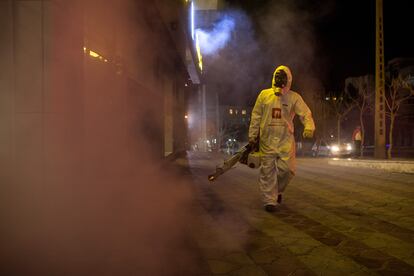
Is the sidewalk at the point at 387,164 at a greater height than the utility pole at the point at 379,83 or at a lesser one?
lesser

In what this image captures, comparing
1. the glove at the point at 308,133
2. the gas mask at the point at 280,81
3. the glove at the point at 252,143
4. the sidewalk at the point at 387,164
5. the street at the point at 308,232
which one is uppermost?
the gas mask at the point at 280,81

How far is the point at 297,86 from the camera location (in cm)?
2762

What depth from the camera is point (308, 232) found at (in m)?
3.61

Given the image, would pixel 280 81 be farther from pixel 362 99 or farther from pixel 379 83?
pixel 362 99

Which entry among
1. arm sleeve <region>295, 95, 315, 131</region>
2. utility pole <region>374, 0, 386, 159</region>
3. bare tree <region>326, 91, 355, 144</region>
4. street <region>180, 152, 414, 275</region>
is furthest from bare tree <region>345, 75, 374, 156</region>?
arm sleeve <region>295, 95, 315, 131</region>

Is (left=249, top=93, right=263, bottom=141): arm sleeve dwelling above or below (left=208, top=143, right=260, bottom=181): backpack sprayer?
above

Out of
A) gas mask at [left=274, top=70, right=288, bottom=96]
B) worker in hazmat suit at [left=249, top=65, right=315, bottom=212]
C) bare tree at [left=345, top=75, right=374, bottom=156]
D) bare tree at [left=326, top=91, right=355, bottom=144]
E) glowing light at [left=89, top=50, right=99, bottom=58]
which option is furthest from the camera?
bare tree at [left=326, top=91, right=355, bottom=144]

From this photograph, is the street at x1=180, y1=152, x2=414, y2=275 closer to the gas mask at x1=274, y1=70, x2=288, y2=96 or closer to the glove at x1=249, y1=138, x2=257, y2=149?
the glove at x1=249, y1=138, x2=257, y2=149

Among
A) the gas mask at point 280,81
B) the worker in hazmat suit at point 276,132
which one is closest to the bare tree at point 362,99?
the worker in hazmat suit at point 276,132

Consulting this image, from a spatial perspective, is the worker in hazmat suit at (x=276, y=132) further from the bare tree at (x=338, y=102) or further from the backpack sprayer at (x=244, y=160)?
the bare tree at (x=338, y=102)

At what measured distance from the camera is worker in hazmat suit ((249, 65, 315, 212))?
183 inches

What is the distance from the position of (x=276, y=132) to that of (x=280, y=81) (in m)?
0.64

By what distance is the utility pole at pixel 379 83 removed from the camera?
12039 mm

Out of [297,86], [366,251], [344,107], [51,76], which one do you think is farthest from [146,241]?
[344,107]
